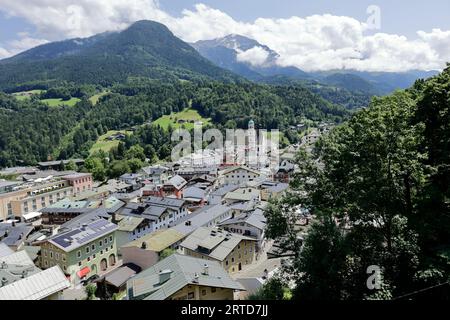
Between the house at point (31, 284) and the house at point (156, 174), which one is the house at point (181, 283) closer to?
the house at point (31, 284)

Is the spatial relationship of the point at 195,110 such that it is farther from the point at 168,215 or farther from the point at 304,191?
the point at 304,191

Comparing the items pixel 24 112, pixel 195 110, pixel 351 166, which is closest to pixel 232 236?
pixel 351 166

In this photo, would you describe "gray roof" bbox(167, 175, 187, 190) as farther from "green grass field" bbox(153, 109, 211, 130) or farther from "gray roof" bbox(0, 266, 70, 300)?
"green grass field" bbox(153, 109, 211, 130)

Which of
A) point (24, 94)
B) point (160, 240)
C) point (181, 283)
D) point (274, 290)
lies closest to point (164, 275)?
point (181, 283)

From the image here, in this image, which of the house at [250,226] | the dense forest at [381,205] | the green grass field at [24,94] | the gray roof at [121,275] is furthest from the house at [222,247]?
the green grass field at [24,94]

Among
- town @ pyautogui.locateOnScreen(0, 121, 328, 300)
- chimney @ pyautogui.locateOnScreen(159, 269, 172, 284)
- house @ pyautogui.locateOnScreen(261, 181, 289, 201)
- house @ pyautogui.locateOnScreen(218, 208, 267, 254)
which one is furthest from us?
house @ pyautogui.locateOnScreen(261, 181, 289, 201)

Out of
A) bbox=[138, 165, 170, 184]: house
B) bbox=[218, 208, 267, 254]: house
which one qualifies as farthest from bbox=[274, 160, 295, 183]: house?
bbox=[218, 208, 267, 254]: house

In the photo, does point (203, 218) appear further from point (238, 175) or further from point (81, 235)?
point (238, 175)
